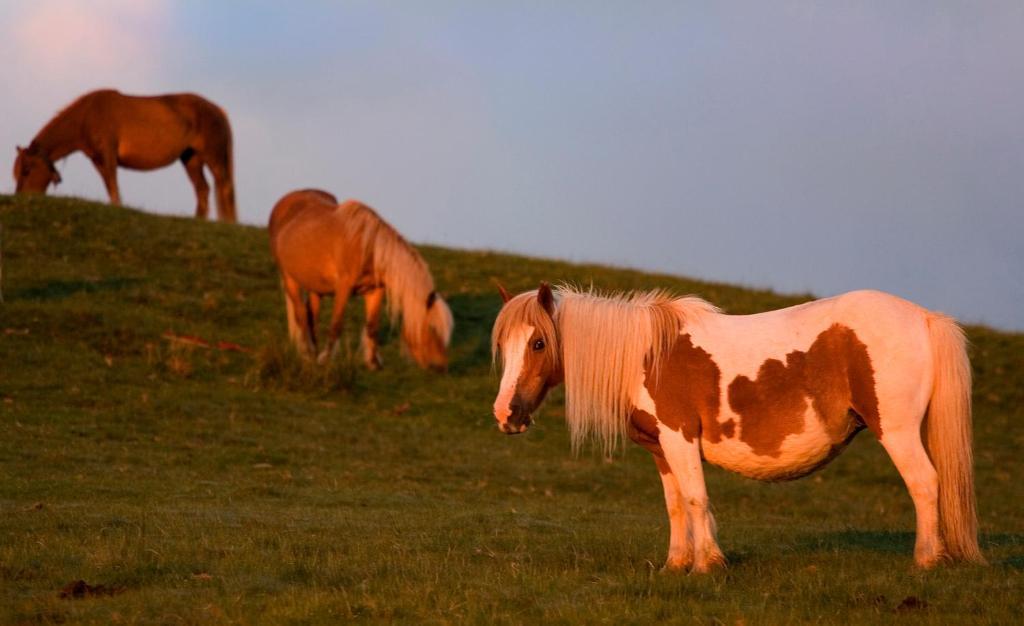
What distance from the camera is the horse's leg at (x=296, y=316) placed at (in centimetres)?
1859

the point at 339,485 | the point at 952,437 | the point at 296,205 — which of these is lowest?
the point at 339,485

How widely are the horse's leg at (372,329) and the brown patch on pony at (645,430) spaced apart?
37.5 ft

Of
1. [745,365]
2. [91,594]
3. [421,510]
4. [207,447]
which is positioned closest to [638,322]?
[745,365]

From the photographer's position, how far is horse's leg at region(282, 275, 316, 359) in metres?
18.6

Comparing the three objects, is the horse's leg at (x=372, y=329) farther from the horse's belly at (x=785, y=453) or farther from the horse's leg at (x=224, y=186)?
the horse's belly at (x=785, y=453)

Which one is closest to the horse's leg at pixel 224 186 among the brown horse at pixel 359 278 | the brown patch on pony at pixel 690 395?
the brown horse at pixel 359 278

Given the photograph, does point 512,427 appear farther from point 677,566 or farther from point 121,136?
point 121,136

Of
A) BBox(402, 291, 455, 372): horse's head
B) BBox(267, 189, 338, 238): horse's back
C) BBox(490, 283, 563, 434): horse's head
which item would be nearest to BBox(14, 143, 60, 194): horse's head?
BBox(267, 189, 338, 238): horse's back

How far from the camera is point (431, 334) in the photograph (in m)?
18.3

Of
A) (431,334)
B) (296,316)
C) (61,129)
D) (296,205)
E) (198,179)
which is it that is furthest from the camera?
(198,179)

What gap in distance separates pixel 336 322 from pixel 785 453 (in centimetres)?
1213

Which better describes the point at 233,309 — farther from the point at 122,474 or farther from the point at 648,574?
the point at 648,574

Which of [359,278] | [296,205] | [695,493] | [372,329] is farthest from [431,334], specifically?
[695,493]

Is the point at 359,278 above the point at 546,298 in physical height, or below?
below
